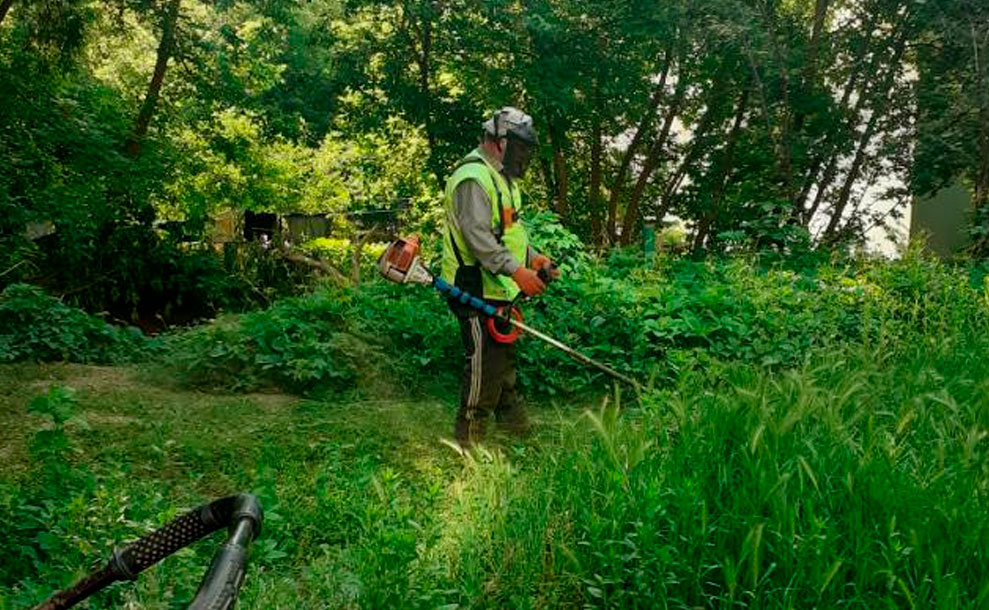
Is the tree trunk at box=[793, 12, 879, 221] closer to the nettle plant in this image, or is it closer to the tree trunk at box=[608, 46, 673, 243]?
the tree trunk at box=[608, 46, 673, 243]

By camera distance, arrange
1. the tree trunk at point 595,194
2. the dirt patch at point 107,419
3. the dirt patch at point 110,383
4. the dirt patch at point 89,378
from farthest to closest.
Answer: the tree trunk at point 595,194, the dirt patch at point 89,378, the dirt patch at point 110,383, the dirt patch at point 107,419

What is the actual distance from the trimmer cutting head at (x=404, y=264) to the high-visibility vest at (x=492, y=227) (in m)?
0.15

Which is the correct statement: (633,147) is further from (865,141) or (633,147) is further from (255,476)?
(255,476)

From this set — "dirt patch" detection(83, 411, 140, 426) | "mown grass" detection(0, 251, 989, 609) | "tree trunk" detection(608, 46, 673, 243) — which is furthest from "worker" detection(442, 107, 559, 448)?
"tree trunk" detection(608, 46, 673, 243)

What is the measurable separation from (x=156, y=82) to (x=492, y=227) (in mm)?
9326

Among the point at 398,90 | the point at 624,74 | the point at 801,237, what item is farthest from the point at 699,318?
the point at 398,90

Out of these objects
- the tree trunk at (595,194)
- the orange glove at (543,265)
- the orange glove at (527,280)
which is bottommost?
the orange glove at (527,280)

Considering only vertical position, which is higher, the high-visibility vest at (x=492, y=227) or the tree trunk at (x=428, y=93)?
the tree trunk at (x=428, y=93)

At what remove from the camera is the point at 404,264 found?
5.36 meters

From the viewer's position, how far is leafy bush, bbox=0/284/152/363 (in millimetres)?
7688

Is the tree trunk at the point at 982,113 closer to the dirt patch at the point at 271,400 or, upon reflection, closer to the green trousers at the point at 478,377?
the green trousers at the point at 478,377

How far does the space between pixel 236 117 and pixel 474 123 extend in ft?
11.4

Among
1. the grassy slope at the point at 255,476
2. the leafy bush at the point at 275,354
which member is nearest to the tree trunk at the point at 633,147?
the leafy bush at the point at 275,354

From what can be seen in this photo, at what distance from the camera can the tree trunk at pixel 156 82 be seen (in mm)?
11688
